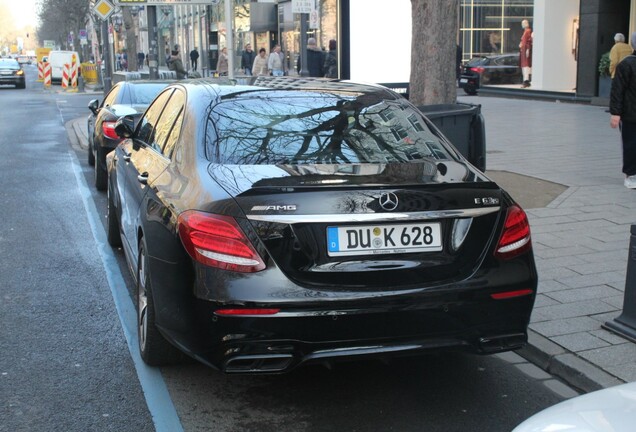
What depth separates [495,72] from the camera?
1166 inches

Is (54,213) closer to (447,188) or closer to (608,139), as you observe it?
(447,188)

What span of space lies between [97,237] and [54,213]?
162 cm

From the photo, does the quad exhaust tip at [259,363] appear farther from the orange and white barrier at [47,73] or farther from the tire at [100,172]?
the orange and white barrier at [47,73]

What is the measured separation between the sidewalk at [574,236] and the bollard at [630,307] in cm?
6

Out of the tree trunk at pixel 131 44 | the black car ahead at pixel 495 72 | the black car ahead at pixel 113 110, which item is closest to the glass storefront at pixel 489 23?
the black car ahead at pixel 495 72

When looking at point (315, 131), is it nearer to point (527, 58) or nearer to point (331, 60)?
point (331, 60)

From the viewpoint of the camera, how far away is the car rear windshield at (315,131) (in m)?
4.35

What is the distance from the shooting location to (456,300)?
151 inches

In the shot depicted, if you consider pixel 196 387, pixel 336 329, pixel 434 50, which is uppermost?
pixel 434 50

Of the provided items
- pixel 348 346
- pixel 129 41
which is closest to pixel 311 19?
pixel 348 346

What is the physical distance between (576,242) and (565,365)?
9.56 feet

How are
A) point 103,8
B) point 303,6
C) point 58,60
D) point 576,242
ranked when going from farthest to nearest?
point 58,60 → point 103,8 → point 303,6 → point 576,242

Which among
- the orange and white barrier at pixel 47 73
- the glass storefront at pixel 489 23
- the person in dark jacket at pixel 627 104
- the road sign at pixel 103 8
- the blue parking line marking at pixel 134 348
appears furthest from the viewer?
the orange and white barrier at pixel 47 73

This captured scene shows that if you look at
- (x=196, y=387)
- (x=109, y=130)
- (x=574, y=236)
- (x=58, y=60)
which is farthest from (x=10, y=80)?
(x=196, y=387)
